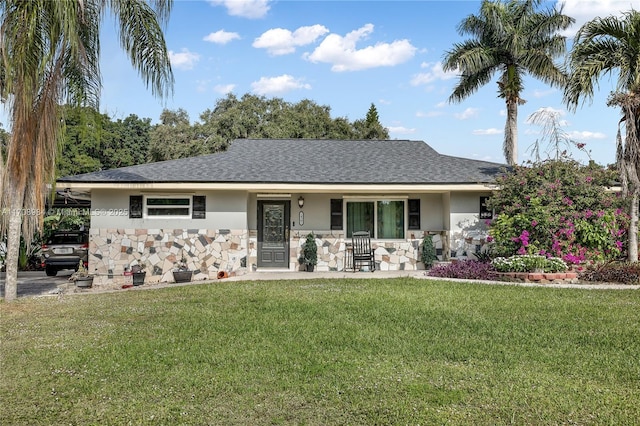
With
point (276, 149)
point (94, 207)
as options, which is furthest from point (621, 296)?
point (94, 207)

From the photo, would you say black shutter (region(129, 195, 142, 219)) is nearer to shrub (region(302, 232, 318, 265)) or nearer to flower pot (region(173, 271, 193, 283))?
flower pot (region(173, 271, 193, 283))

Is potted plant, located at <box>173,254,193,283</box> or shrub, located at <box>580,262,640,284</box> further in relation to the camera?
potted plant, located at <box>173,254,193,283</box>

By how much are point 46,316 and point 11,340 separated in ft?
5.55

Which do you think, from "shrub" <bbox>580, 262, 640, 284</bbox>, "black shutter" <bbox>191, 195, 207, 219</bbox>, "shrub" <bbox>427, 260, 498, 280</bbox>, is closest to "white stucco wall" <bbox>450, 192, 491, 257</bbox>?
"shrub" <bbox>427, 260, 498, 280</bbox>

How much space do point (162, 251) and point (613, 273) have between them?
443 inches

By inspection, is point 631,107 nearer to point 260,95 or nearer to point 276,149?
point 276,149

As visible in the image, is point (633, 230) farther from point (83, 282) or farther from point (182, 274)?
point (83, 282)

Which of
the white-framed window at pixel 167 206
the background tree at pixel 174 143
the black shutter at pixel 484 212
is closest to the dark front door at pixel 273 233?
the white-framed window at pixel 167 206

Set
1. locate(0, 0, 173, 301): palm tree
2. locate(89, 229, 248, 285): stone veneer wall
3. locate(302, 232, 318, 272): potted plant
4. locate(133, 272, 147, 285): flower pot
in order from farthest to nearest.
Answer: locate(302, 232, 318, 272): potted plant → locate(89, 229, 248, 285): stone veneer wall → locate(133, 272, 147, 285): flower pot → locate(0, 0, 173, 301): palm tree

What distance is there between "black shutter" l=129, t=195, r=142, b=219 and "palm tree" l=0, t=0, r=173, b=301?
10.9ft

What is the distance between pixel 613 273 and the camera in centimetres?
1073

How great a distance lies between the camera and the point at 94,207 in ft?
42.0

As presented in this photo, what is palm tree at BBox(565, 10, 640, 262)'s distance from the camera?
1174 centimetres

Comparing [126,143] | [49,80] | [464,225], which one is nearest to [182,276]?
[49,80]
